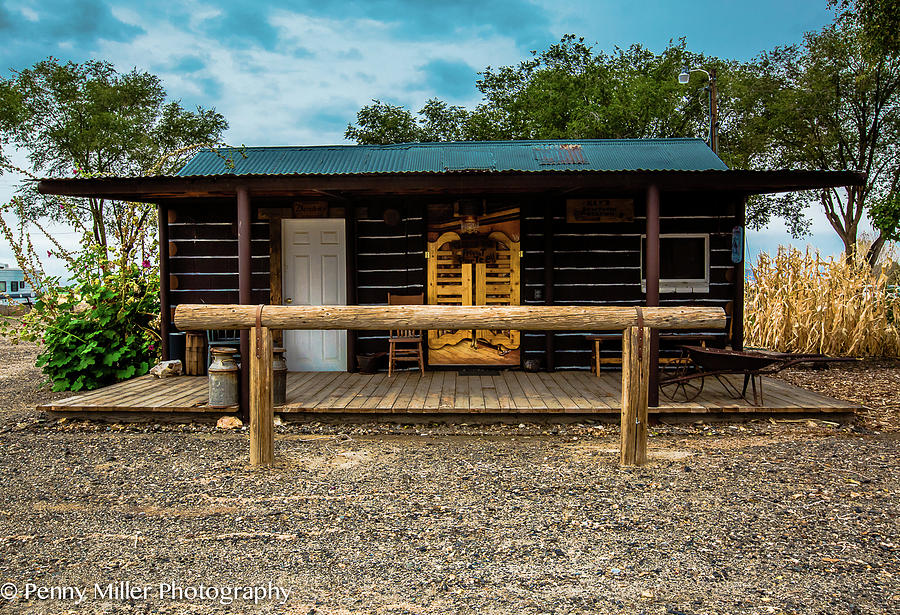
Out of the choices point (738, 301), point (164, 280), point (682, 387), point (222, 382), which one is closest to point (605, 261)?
point (738, 301)

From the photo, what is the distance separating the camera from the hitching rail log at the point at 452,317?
15.5 ft

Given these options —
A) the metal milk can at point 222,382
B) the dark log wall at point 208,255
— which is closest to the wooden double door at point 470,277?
the dark log wall at point 208,255

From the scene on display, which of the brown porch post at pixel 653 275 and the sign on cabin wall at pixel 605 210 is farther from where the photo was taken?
the sign on cabin wall at pixel 605 210

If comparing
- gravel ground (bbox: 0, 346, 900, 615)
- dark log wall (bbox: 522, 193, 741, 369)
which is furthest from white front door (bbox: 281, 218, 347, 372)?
gravel ground (bbox: 0, 346, 900, 615)

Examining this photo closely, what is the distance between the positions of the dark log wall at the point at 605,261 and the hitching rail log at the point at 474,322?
360cm

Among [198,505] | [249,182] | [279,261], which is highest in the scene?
[249,182]

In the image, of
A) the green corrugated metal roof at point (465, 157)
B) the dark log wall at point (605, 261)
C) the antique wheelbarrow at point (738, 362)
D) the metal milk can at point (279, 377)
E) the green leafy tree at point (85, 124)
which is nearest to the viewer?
the antique wheelbarrow at point (738, 362)

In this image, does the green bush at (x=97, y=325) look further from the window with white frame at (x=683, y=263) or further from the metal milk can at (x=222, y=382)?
the window with white frame at (x=683, y=263)

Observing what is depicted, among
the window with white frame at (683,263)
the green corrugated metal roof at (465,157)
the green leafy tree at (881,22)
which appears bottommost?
the window with white frame at (683,263)

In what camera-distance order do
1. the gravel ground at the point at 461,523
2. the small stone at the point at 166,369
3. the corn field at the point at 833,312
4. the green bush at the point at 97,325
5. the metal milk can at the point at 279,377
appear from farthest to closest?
the corn field at the point at 833,312 < the small stone at the point at 166,369 < the green bush at the point at 97,325 < the metal milk can at the point at 279,377 < the gravel ground at the point at 461,523

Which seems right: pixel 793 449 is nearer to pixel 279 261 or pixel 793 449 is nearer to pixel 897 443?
pixel 897 443

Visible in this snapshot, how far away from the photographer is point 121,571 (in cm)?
315

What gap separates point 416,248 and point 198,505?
4993 millimetres

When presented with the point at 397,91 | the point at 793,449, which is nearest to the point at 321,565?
the point at 793,449
